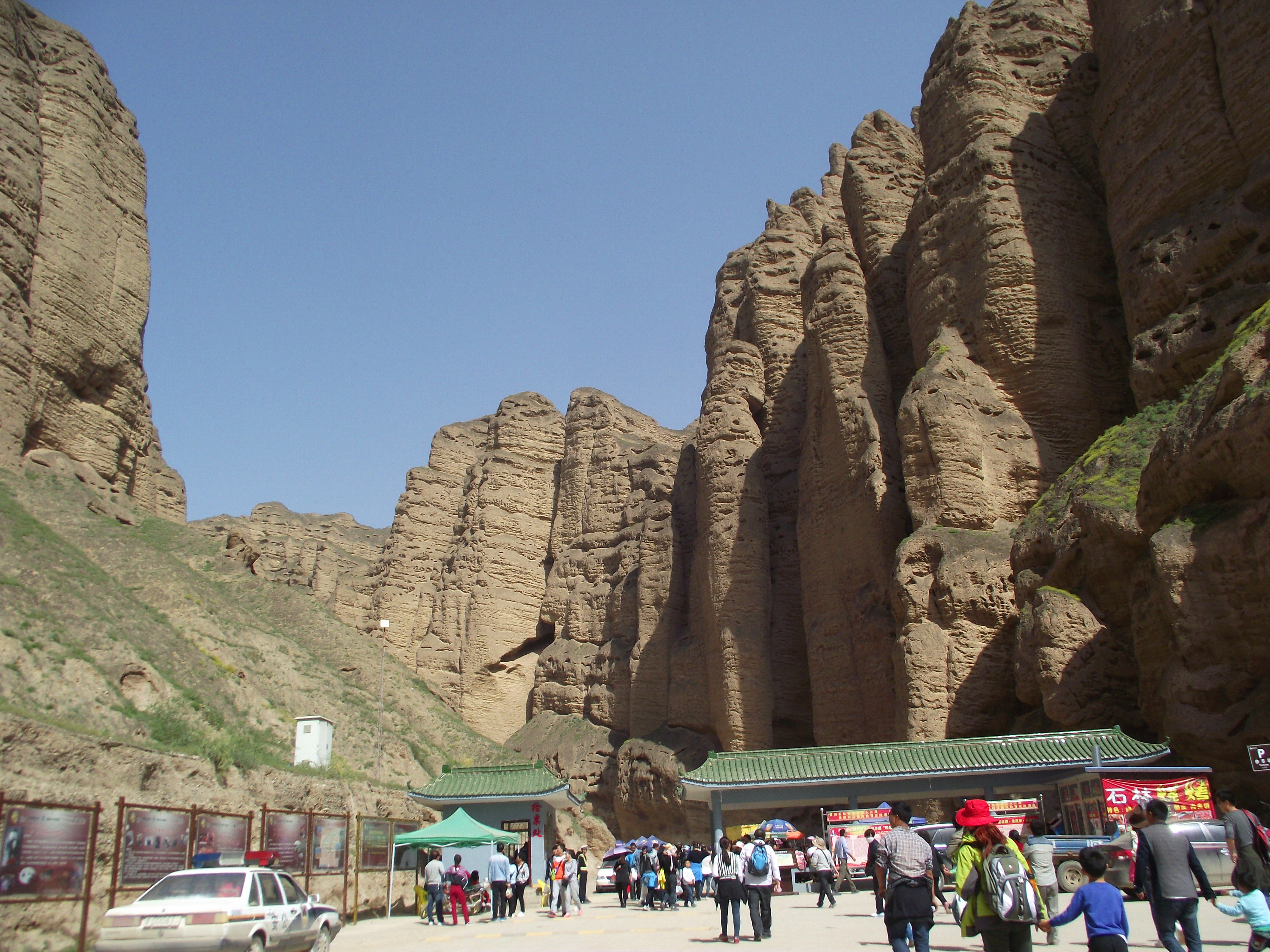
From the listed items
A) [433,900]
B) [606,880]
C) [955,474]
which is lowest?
[606,880]

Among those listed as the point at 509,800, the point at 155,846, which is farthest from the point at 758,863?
the point at 509,800

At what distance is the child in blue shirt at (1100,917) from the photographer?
6.30m

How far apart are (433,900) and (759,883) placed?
9.17 metres

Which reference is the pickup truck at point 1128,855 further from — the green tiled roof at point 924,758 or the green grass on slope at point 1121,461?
the green grass on slope at point 1121,461

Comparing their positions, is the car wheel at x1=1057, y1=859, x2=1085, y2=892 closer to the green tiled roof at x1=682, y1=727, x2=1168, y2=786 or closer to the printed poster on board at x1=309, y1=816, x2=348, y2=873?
A: the green tiled roof at x1=682, y1=727, x2=1168, y2=786

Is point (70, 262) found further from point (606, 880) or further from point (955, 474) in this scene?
point (955, 474)

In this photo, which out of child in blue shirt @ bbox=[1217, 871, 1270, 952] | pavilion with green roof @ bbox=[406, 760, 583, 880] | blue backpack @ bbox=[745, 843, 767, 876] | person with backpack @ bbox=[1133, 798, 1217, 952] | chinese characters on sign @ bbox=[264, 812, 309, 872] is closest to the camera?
child in blue shirt @ bbox=[1217, 871, 1270, 952]

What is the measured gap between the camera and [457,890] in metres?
20.0

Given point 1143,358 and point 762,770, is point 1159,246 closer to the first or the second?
point 1143,358

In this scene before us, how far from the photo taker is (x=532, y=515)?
189 feet

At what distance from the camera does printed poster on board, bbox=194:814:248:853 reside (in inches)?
532

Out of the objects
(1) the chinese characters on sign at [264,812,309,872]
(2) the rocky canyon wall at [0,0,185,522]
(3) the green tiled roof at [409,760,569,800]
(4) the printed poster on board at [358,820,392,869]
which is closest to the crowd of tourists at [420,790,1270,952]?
(1) the chinese characters on sign at [264,812,309,872]

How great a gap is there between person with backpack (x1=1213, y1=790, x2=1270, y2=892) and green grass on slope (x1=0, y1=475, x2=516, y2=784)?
14.2m

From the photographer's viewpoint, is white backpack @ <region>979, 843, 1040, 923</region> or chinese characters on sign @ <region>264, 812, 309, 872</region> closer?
white backpack @ <region>979, 843, 1040, 923</region>
